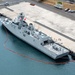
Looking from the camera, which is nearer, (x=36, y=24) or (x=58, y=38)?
(x=58, y=38)

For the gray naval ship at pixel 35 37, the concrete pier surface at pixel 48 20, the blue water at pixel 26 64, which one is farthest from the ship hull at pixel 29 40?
the concrete pier surface at pixel 48 20

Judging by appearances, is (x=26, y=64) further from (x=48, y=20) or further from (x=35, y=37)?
(x=48, y=20)

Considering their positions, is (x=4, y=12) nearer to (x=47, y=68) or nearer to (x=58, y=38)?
(x=58, y=38)

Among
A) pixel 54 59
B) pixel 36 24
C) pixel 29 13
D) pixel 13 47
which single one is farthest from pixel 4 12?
pixel 54 59

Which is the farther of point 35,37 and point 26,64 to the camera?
point 35,37

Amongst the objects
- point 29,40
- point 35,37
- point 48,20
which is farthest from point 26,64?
point 48,20

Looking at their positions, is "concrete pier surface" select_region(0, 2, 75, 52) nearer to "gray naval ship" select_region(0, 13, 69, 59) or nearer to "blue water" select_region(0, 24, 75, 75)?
"gray naval ship" select_region(0, 13, 69, 59)

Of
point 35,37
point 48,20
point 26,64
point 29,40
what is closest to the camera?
point 26,64
